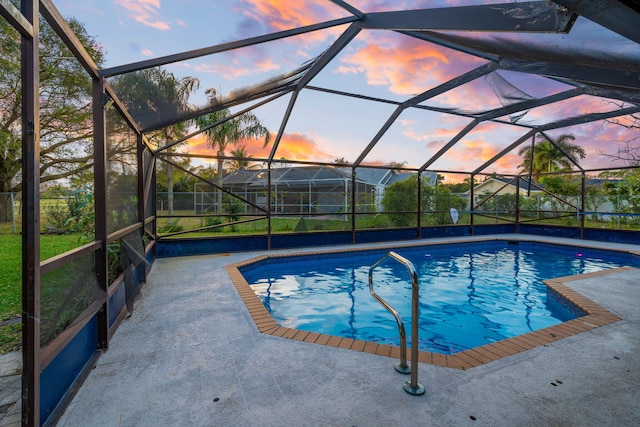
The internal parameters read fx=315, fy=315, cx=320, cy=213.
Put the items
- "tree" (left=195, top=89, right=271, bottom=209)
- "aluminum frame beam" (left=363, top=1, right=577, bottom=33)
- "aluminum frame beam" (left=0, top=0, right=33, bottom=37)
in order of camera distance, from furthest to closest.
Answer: "tree" (left=195, top=89, right=271, bottom=209) < "aluminum frame beam" (left=363, top=1, right=577, bottom=33) < "aluminum frame beam" (left=0, top=0, right=33, bottom=37)

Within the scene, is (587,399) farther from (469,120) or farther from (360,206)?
(360,206)

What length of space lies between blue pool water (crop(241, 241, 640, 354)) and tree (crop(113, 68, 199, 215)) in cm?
317

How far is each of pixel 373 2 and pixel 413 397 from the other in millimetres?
4042

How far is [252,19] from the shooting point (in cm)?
363

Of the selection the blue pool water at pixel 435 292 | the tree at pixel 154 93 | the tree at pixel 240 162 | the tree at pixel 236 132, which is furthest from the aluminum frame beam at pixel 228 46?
the tree at pixel 236 132

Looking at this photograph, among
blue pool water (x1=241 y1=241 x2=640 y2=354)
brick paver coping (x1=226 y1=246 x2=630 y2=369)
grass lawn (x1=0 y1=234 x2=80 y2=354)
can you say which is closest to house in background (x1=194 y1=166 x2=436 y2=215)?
blue pool water (x1=241 y1=241 x2=640 y2=354)

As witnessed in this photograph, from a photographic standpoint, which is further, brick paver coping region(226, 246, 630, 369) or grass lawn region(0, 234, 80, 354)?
grass lawn region(0, 234, 80, 354)

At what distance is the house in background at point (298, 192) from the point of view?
10.4 meters

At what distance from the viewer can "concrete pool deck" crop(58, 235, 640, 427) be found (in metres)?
1.82

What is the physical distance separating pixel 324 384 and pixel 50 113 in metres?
3.43

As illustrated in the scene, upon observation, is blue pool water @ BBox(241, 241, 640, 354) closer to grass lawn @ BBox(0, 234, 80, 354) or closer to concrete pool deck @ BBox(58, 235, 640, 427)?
concrete pool deck @ BBox(58, 235, 640, 427)

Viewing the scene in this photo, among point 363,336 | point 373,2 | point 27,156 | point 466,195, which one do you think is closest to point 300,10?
point 373,2

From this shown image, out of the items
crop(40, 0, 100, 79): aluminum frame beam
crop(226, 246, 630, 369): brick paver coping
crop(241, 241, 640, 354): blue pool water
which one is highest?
crop(40, 0, 100, 79): aluminum frame beam

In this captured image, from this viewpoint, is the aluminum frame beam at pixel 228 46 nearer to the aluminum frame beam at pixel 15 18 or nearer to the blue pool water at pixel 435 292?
the aluminum frame beam at pixel 15 18
